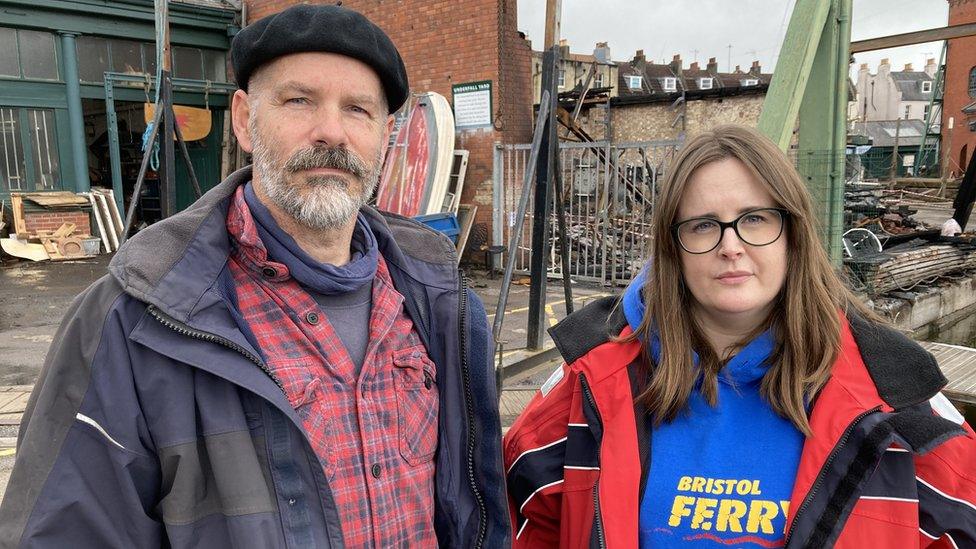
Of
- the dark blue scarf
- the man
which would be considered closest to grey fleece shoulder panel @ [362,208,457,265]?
the man

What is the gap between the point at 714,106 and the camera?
10719mm

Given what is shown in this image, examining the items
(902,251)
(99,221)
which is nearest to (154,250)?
(902,251)

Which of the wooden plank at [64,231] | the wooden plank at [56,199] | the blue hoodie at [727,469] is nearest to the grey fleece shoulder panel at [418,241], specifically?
the blue hoodie at [727,469]

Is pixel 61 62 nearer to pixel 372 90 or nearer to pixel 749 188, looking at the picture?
pixel 372 90

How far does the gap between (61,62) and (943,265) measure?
1428cm

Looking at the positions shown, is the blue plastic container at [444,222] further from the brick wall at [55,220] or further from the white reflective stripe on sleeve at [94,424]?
the white reflective stripe on sleeve at [94,424]

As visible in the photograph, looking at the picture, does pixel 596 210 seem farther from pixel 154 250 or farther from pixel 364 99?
pixel 154 250

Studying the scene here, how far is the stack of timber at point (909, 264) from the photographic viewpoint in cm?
748

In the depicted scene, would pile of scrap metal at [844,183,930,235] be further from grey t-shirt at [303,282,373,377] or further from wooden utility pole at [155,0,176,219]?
grey t-shirt at [303,282,373,377]

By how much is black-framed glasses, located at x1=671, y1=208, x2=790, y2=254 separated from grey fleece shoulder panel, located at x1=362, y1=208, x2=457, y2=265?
64 centimetres

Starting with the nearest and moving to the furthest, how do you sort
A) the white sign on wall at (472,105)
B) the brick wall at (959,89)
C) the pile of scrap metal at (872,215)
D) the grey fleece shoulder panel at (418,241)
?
the grey fleece shoulder panel at (418,241), the white sign on wall at (472,105), the pile of scrap metal at (872,215), the brick wall at (959,89)

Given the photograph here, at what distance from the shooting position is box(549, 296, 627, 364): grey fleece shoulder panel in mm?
1655

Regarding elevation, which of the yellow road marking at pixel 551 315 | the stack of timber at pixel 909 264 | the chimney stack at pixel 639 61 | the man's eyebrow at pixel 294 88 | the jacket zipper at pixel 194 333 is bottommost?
the yellow road marking at pixel 551 315

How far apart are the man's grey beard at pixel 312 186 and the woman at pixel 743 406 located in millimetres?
656
